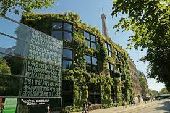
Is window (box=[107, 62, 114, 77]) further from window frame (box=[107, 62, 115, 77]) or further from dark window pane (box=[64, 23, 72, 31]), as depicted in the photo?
dark window pane (box=[64, 23, 72, 31])

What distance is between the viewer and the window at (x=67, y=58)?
38.6 m

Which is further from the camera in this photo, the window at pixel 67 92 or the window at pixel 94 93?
the window at pixel 94 93

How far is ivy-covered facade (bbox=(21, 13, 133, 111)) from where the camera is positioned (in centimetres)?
3862

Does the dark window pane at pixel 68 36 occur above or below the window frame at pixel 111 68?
above

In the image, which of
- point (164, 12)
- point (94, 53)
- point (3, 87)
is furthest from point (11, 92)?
point (94, 53)

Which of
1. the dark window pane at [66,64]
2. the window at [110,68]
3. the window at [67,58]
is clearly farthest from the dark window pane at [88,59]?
the window at [110,68]

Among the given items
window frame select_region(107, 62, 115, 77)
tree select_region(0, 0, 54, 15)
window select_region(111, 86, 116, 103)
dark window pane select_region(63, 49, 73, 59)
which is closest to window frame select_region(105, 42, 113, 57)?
window frame select_region(107, 62, 115, 77)

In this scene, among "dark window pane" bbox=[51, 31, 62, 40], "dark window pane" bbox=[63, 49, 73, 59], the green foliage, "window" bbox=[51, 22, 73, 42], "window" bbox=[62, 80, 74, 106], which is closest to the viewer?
the green foliage

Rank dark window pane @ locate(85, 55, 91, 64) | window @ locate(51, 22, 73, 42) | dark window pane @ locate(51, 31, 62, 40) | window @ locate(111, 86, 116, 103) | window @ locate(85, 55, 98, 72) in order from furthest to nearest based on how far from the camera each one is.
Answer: window @ locate(111, 86, 116, 103), window @ locate(85, 55, 98, 72), dark window pane @ locate(85, 55, 91, 64), window @ locate(51, 22, 73, 42), dark window pane @ locate(51, 31, 62, 40)

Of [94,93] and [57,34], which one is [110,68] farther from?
[57,34]

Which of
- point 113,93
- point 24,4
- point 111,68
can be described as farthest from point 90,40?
point 24,4

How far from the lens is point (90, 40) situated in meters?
45.8

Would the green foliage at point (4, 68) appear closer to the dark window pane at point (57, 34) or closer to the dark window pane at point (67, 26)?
the dark window pane at point (57, 34)

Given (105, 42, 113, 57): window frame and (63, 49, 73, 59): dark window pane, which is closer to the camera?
(63, 49, 73, 59): dark window pane
